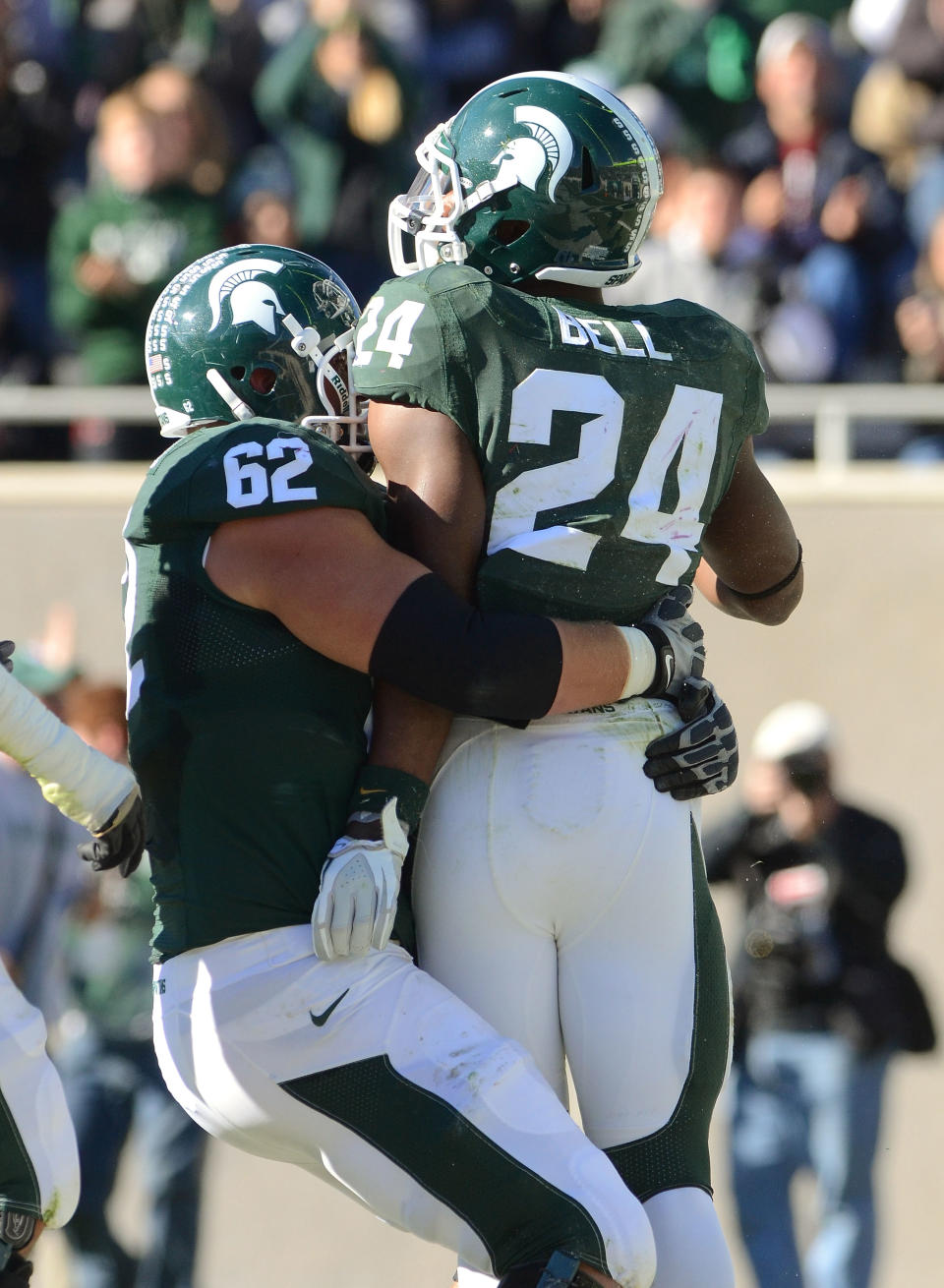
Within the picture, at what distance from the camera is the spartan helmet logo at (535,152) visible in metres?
2.66

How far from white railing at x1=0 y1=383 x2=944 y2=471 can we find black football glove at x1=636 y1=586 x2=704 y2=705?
3723 mm

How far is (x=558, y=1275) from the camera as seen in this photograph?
2.31 m

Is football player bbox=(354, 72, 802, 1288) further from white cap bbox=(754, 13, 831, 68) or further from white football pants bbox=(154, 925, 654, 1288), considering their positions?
white cap bbox=(754, 13, 831, 68)

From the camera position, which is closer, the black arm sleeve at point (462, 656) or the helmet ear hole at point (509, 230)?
the black arm sleeve at point (462, 656)

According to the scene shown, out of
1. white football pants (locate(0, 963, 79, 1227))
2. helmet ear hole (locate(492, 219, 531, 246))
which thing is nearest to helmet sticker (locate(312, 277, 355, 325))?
helmet ear hole (locate(492, 219, 531, 246))

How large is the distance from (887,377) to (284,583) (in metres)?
4.86

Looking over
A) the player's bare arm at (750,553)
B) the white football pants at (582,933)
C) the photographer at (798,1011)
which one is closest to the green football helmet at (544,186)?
the player's bare arm at (750,553)

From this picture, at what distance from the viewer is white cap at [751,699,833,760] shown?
568 centimetres

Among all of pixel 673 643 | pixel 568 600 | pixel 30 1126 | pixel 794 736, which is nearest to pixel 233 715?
pixel 568 600

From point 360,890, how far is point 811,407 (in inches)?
168

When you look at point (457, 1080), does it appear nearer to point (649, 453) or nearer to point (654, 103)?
point (649, 453)

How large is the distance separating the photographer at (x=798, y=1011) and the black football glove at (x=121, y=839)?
114 inches

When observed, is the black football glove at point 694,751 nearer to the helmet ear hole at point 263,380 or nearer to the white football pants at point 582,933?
the white football pants at point 582,933

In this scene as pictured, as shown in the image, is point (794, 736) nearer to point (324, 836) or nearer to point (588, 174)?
point (588, 174)
